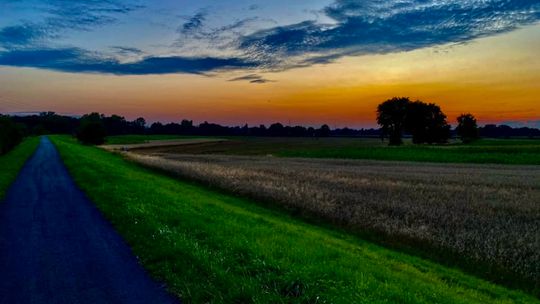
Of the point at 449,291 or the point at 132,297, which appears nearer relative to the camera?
the point at 132,297

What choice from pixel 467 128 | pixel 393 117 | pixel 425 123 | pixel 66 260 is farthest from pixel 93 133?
pixel 66 260

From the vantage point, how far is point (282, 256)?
1036cm

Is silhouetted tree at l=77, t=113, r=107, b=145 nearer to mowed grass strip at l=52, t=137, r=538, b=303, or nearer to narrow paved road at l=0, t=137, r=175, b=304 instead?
narrow paved road at l=0, t=137, r=175, b=304

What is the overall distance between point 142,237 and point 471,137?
430 feet

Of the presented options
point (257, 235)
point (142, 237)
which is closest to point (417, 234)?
point (257, 235)

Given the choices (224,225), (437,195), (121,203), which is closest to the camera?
(224,225)

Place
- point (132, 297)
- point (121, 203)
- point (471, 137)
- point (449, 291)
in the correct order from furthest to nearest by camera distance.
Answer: point (471, 137), point (121, 203), point (449, 291), point (132, 297)

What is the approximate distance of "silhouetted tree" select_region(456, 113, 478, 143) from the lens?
5059 inches

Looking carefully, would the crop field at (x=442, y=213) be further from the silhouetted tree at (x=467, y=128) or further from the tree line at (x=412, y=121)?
the silhouetted tree at (x=467, y=128)

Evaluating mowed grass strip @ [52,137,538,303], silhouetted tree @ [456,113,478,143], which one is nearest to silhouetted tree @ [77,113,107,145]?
silhouetted tree @ [456,113,478,143]

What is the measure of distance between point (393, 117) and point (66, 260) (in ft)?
358

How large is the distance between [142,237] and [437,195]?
16966 mm

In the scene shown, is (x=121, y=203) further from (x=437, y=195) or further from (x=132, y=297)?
(x=437, y=195)

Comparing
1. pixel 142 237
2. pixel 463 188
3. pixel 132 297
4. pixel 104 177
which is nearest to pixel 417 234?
pixel 142 237
